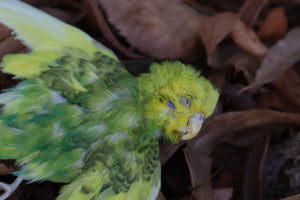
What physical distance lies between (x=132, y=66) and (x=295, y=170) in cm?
46

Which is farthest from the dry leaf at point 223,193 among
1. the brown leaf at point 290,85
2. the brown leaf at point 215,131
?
the brown leaf at point 290,85

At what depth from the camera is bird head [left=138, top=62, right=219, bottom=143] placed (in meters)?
0.58

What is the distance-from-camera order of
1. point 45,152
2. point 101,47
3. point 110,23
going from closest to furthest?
1. point 45,152
2. point 101,47
3. point 110,23

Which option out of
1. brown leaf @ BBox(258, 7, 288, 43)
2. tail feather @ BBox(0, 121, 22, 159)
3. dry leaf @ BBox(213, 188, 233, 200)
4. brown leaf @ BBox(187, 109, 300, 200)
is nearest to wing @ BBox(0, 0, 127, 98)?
tail feather @ BBox(0, 121, 22, 159)

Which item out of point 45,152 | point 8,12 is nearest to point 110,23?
point 8,12

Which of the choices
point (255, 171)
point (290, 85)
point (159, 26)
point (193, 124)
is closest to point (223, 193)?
point (255, 171)

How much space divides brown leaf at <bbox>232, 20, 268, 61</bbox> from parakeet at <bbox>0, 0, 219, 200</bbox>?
256 millimetres

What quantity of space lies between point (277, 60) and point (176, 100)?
0.35 meters

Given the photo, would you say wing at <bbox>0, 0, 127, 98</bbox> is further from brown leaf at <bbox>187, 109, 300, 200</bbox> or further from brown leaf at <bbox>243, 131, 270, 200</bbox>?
brown leaf at <bbox>243, 131, 270, 200</bbox>

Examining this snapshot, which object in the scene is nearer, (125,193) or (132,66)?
(125,193)

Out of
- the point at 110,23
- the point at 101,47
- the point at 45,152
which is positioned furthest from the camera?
the point at 110,23

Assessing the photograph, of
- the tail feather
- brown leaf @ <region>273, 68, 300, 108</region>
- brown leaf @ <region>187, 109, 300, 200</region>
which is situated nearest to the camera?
the tail feather

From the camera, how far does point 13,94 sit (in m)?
0.55

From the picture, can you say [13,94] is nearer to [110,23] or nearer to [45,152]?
[45,152]
